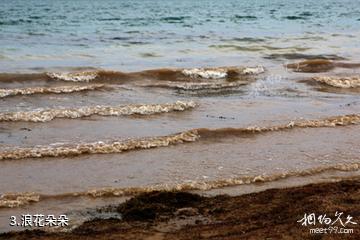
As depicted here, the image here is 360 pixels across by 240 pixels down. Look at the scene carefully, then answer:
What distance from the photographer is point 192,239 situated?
5.82m

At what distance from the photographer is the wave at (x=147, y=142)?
954cm

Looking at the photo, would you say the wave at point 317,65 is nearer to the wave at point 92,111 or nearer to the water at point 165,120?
the water at point 165,120

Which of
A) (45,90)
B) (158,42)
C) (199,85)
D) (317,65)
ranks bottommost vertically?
(317,65)

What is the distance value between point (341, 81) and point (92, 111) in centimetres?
883

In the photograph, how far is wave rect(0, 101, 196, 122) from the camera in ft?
39.2

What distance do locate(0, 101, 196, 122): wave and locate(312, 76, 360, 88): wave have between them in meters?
5.89

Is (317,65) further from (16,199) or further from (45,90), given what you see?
(16,199)

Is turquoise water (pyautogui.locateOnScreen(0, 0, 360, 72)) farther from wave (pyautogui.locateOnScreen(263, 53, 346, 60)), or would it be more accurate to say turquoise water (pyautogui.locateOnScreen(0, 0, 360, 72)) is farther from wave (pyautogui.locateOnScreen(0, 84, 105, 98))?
wave (pyautogui.locateOnScreen(0, 84, 105, 98))

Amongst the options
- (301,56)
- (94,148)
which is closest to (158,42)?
(301,56)

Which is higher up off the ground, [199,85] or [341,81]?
[199,85]

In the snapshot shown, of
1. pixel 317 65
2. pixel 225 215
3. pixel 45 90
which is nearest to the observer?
pixel 225 215

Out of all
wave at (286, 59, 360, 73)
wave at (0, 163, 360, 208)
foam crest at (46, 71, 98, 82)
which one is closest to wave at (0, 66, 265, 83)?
foam crest at (46, 71, 98, 82)

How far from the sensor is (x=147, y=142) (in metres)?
10.2

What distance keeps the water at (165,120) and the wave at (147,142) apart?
0.10 feet
